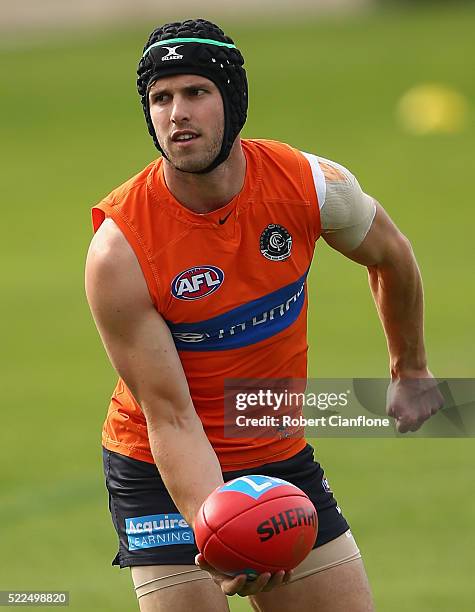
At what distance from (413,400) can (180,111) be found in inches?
74.0

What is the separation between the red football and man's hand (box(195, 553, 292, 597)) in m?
0.03

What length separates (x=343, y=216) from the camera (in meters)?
6.23

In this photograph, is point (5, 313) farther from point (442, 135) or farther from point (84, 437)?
point (442, 135)

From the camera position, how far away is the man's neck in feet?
19.7

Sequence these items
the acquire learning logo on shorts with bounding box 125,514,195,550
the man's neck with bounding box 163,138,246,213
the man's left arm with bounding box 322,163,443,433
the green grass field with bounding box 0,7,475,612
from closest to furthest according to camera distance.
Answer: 1. the man's neck with bounding box 163,138,246,213
2. the acquire learning logo on shorts with bounding box 125,514,195,550
3. the man's left arm with bounding box 322,163,443,433
4. the green grass field with bounding box 0,7,475,612

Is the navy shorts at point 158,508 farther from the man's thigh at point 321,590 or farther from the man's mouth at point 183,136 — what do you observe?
the man's mouth at point 183,136

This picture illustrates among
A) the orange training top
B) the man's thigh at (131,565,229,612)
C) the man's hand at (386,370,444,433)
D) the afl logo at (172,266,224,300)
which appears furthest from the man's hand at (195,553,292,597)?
the man's hand at (386,370,444,433)

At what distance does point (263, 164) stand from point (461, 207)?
57.9 feet

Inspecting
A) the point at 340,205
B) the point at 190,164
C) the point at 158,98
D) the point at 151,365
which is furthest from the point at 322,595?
the point at 158,98

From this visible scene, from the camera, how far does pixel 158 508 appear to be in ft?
20.5

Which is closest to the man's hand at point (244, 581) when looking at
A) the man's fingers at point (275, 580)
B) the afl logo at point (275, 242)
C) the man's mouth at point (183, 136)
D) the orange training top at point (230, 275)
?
the man's fingers at point (275, 580)

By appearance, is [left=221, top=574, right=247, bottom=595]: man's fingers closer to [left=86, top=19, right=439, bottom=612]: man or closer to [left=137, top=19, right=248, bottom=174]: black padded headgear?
[left=86, top=19, right=439, bottom=612]: man

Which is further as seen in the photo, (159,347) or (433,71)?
(433,71)

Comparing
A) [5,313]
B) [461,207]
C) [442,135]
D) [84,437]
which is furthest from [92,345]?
[442,135]
